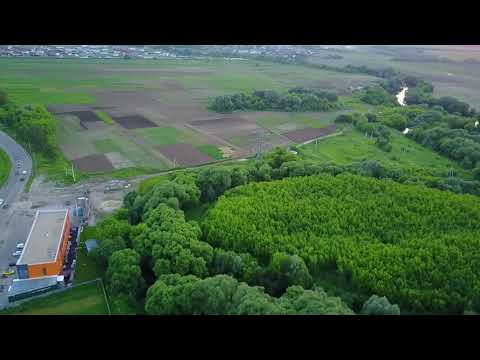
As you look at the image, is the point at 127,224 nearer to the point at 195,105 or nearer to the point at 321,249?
the point at 321,249

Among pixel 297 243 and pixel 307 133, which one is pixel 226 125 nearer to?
pixel 307 133

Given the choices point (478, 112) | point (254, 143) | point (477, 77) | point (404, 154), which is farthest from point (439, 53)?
point (254, 143)

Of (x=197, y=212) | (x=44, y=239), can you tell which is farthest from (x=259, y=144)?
(x=44, y=239)

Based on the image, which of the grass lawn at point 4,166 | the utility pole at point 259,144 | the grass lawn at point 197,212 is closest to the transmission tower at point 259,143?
the utility pole at point 259,144

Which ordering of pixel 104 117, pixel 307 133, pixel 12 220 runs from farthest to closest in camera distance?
pixel 104 117
pixel 307 133
pixel 12 220

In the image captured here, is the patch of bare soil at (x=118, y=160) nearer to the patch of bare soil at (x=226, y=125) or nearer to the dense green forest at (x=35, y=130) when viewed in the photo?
the dense green forest at (x=35, y=130)

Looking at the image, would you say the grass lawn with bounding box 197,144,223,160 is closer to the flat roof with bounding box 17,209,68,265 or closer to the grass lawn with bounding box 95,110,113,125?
the grass lawn with bounding box 95,110,113,125
